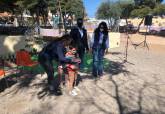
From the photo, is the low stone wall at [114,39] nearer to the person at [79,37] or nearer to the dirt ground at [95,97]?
the dirt ground at [95,97]

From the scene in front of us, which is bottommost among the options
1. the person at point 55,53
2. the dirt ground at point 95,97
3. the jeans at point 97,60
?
the dirt ground at point 95,97

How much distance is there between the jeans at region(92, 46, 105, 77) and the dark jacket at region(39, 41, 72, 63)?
2.64 meters

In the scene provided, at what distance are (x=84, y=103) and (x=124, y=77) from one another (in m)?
3.46

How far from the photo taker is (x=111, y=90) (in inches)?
358

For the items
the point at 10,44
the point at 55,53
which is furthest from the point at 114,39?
the point at 55,53


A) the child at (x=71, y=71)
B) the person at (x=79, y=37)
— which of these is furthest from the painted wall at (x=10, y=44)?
the child at (x=71, y=71)

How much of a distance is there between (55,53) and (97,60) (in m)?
3.07

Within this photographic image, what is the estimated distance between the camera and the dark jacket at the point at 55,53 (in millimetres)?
7613

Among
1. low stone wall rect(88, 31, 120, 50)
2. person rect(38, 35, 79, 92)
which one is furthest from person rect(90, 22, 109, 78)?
low stone wall rect(88, 31, 120, 50)

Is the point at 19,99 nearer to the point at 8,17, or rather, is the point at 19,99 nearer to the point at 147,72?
the point at 147,72

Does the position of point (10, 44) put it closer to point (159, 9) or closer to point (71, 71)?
point (71, 71)

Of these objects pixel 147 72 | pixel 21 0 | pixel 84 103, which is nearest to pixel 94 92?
pixel 84 103

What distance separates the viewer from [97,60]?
1068 cm

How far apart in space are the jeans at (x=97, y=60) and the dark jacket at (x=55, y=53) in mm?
2642
